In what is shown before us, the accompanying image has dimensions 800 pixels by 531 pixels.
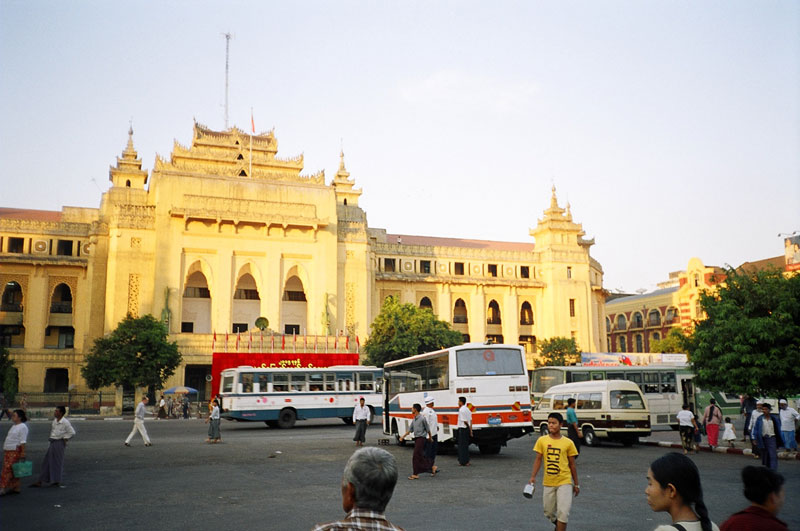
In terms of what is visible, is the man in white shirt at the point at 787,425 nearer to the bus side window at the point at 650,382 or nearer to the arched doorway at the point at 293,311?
the bus side window at the point at 650,382

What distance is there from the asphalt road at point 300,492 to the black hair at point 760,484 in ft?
18.2

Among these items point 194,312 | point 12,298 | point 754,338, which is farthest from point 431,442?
point 12,298

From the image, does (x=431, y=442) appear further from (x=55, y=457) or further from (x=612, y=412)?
(x=612, y=412)

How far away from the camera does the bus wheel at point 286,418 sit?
29.8 m

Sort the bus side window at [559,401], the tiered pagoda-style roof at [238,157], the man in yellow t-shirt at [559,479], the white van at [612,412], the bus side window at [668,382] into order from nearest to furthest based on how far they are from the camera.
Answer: the man in yellow t-shirt at [559,479] < the white van at [612,412] < the bus side window at [559,401] < the bus side window at [668,382] < the tiered pagoda-style roof at [238,157]

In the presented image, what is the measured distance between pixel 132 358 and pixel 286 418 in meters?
14.8

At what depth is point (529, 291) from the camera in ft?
212

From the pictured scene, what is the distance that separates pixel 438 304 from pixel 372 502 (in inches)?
2322

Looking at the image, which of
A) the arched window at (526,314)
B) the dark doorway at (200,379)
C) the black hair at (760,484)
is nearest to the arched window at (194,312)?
the dark doorway at (200,379)

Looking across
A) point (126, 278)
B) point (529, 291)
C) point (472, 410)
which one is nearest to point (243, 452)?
point (472, 410)

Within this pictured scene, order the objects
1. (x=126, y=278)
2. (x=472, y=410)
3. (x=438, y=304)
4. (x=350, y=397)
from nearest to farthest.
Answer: (x=472, y=410)
(x=350, y=397)
(x=126, y=278)
(x=438, y=304)

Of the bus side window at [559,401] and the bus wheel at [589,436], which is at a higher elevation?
the bus side window at [559,401]

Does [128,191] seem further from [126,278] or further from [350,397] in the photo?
[350,397]

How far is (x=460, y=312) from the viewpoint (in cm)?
6544
